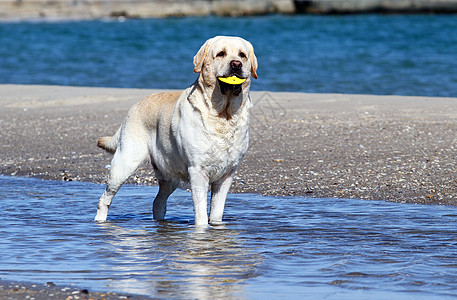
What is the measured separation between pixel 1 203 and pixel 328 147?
12.7 feet

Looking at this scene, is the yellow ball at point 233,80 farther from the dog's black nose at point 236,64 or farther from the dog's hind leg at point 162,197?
the dog's hind leg at point 162,197

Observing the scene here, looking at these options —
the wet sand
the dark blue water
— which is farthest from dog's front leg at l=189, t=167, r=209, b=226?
the dark blue water

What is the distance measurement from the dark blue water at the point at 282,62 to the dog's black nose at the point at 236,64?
10987 mm

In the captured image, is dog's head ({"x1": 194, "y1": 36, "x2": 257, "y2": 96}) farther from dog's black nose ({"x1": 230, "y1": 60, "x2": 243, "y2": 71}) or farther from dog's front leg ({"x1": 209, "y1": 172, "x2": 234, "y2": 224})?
dog's front leg ({"x1": 209, "y1": 172, "x2": 234, "y2": 224})

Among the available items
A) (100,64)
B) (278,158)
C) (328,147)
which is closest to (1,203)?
(278,158)

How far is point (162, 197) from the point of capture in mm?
7035

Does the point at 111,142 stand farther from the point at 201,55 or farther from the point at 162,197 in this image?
Result: the point at 201,55

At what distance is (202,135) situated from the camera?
6.19m

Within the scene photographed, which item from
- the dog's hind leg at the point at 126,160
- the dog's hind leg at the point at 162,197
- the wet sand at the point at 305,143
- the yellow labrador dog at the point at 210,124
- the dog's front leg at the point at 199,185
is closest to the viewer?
the yellow labrador dog at the point at 210,124

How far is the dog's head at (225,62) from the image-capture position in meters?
6.02

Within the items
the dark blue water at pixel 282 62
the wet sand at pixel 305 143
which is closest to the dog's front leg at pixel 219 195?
the wet sand at pixel 305 143

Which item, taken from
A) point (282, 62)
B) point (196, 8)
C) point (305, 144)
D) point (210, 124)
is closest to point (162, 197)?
point (210, 124)

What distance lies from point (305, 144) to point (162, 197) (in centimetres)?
325

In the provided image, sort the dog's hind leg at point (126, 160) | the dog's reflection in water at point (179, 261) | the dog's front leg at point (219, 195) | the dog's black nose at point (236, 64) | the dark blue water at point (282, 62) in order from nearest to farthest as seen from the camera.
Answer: the dog's reflection in water at point (179, 261) < the dog's black nose at point (236, 64) < the dog's front leg at point (219, 195) < the dog's hind leg at point (126, 160) < the dark blue water at point (282, 62)
